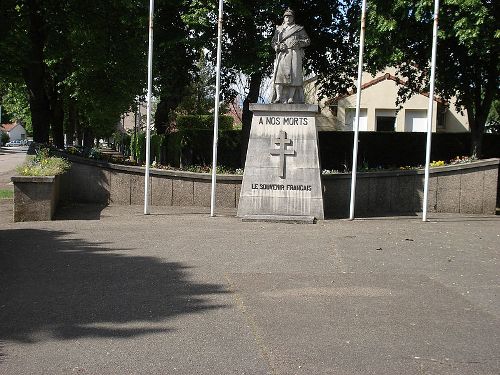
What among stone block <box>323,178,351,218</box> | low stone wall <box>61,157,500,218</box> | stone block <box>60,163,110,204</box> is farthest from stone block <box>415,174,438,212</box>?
stone block <box>60,163,110,204</box>

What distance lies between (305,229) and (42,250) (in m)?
4.94

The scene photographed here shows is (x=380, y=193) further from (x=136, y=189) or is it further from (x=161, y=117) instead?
(x=161, y=117)

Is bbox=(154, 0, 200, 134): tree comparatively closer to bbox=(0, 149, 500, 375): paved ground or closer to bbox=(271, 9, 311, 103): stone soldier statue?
bbox=(271, 9, 311, 103): stone soldier statue

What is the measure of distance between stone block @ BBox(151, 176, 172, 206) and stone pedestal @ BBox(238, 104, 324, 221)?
250 centimetres

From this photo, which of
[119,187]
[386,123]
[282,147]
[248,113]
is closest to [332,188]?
[282,147]

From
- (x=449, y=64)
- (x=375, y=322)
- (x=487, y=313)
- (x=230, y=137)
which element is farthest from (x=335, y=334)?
(x=230, y=137)

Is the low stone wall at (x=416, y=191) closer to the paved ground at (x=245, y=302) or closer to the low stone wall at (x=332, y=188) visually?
the low stone wall at (x=332, y=188)

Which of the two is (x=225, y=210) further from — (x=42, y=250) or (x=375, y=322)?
(x=375, y=322)

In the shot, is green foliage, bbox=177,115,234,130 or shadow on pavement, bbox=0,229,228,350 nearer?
shadow on pavement, bbox=0,229,228,350

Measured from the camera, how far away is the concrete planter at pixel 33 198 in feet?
38.9

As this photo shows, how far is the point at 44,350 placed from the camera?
4879mm

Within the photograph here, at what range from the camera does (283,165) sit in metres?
13.1

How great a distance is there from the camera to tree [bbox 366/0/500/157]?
15.0 m

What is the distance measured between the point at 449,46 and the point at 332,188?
21.4 feet
